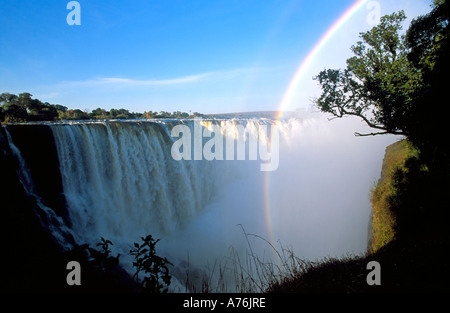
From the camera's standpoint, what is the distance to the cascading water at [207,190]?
10460 millimetres

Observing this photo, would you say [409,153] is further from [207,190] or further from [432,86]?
[207,190]

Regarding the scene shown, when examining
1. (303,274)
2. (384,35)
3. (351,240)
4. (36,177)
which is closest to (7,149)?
(36,177)

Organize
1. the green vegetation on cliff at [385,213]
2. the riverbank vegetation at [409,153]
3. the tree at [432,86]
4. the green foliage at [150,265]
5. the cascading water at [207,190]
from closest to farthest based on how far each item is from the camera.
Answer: the green foliage at [150,265]
the riverbank vegetation at [409,153]
the tree at [432,86]
the green vegetation on cliff at [385,213]
the cascading water at [207,190]

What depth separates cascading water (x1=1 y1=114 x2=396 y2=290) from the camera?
10460 millimetres

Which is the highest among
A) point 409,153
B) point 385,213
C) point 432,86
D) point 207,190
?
point 432,86

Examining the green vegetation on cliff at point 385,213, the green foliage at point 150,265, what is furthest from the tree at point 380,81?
the green foliage at point 150,265

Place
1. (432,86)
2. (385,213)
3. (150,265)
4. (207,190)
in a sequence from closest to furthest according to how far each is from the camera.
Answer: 1. (150,265)
2. (432,86)
3. (385,213)
4. (207,190)

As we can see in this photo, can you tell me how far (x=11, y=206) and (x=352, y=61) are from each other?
14.0m

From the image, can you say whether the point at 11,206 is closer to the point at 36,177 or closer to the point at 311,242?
the point at 36,177

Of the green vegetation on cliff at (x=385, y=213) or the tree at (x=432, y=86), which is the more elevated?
the tree at (x=432, y=86)

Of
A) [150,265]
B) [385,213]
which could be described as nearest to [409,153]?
[385,213]

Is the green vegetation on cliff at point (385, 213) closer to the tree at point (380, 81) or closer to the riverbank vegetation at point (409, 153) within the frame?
the riverbank vegetation at point (409, 153)

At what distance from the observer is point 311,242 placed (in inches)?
603

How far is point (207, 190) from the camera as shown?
18.1 m
